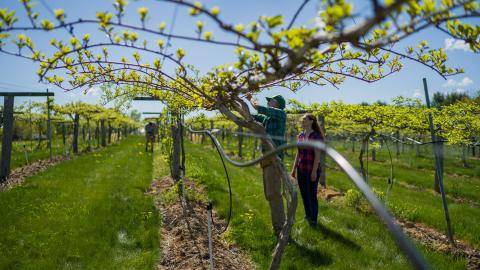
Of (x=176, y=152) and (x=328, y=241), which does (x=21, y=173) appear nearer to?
(x=176, y=152)

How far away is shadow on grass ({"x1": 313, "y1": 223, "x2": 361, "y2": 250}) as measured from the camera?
463cm

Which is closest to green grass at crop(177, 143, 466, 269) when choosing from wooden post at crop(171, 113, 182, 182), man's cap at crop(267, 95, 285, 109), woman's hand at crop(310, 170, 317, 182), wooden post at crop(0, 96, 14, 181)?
woman's hand at crop(310, 170, 317, 182)

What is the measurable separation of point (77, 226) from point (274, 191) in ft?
10.00

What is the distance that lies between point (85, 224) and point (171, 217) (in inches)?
54.9

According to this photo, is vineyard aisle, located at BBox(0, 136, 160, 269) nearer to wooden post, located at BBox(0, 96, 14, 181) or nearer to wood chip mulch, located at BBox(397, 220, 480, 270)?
wooden post, located at BBox(0, 96, 14, 181)

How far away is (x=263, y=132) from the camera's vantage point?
3404 mm

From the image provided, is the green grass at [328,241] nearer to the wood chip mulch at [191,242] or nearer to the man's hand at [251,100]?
the wood chip mulch at [191,242]

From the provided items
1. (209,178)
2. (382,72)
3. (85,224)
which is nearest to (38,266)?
(85,224)

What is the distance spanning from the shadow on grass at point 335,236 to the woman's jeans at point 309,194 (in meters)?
0.16

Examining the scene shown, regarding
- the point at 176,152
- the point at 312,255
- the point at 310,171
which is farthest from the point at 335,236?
the point at 176,152

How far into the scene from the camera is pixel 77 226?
5.14 meters

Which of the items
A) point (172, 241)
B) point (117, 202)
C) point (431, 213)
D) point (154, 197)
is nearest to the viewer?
point (172, 241)

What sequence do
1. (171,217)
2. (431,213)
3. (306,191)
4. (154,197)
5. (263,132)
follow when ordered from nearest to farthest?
(263,132), (306,191), (171,217), (431,213), (154,197)

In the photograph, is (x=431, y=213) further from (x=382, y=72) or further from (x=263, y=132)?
(x=263, y=132)
